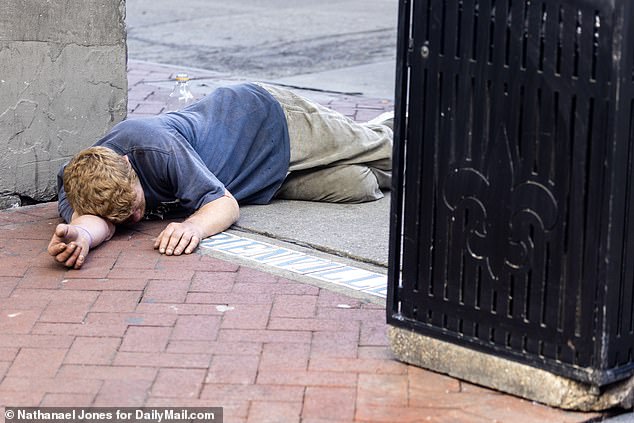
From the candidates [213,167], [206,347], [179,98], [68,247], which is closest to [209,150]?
[213,167]

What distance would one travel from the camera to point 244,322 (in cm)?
395

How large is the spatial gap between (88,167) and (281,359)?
1.39 meters

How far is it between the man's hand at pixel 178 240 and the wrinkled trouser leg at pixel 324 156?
802 millimetres

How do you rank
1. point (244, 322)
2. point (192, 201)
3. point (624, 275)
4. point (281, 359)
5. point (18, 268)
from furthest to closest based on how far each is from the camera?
point (192, 201) < point (18, 268) < point (244, 322) < point (281, 359) < point (624, 275)

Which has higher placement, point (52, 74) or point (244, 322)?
point (52, 74)

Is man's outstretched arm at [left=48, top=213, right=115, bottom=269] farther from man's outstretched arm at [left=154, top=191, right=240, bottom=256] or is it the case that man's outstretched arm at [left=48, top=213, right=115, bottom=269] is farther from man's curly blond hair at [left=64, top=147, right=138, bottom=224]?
man's outstretched arm at [left=154, top=191, right=240, bottom=256]

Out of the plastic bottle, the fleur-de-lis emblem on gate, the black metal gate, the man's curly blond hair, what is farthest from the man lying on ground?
the plastic bottle

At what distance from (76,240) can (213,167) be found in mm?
870

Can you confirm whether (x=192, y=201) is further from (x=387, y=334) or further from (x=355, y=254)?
(x=387, y=334)

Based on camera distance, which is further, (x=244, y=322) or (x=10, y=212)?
(x=10, y=212)

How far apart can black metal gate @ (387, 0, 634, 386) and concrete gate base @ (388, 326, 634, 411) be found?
0.04 m

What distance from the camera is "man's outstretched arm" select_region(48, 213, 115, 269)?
14.3 ft

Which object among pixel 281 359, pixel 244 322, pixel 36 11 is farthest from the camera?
pixel 36 11

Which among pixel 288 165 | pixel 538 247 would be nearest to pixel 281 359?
pixel 538 247
